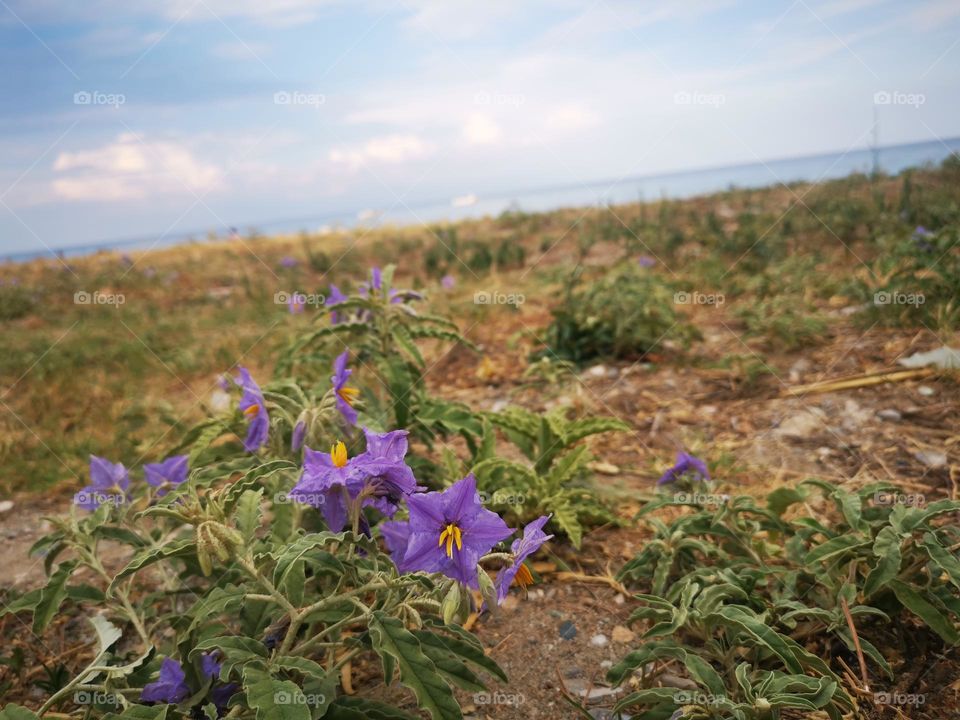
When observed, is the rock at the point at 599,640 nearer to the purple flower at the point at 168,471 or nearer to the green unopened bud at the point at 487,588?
→ the green unopened bud at the point at 487,588

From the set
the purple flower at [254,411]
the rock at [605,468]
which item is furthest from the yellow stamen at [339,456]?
the rock at [605,468]

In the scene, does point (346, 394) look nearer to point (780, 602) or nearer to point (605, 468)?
point (780, 602)

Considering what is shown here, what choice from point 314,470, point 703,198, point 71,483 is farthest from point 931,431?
point 703,198

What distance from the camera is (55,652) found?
2086 mm

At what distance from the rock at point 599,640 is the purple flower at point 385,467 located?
81cm

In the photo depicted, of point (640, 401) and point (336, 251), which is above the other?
point (336, 251)

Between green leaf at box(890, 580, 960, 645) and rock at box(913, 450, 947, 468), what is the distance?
3.28 ft

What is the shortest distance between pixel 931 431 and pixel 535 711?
2.07 m

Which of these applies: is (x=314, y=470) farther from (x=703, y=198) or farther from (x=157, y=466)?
(x=703, y=198)

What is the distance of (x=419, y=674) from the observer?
47.9 inches

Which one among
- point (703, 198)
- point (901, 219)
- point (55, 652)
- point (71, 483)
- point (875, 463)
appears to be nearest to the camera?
point (55, 652)

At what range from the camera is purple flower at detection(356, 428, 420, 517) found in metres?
1.35

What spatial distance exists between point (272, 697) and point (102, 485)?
1211 mm

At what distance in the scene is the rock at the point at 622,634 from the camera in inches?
73.0
